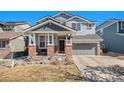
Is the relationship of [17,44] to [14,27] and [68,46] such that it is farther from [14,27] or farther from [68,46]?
[68,46]

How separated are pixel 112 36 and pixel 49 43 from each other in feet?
17.8

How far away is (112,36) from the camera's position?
16969 mm

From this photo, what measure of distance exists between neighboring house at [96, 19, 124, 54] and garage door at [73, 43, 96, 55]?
1.37m

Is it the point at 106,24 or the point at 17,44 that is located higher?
the point at 106,24

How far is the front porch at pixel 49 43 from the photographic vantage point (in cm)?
1662

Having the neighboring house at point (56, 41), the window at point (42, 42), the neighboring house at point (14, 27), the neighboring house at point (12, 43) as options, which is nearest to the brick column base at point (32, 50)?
the neighboring house at point (56, 41)

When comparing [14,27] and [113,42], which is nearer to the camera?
[113,42]

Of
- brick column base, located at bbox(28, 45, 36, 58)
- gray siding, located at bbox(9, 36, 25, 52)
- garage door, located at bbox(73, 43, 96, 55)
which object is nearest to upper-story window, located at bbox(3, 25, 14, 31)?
gray siding, located at bbox(9, 36, 25, 52)

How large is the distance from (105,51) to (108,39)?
5.84ft

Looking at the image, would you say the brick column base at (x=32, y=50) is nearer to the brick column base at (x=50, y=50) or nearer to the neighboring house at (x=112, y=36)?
the brick column base at (x=50, y=50)

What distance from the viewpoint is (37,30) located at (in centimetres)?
1708

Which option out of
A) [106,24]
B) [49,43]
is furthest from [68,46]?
[106,24]
